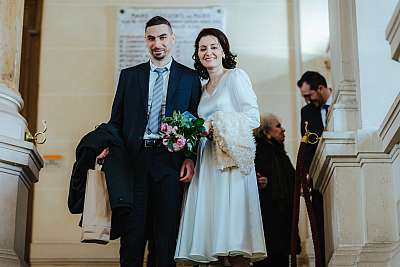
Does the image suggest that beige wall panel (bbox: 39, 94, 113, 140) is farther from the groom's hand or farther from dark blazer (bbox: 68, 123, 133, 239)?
the groom's hand

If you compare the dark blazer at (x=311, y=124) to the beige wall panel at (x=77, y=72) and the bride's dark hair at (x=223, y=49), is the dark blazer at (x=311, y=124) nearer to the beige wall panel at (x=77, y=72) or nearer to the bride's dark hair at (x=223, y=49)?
the bride's dark hair at (x=223, y=49)

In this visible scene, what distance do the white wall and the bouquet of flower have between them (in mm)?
1385

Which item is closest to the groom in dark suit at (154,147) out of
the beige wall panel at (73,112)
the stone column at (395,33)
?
the stone column at (395,33)

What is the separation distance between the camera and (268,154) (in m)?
8.50

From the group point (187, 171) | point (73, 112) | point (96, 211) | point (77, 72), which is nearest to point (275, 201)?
point (187, 171)

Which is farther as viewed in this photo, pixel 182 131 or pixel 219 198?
pixel 219 198

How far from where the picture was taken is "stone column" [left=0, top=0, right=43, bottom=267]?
274 inches

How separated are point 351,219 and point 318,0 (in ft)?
13.4

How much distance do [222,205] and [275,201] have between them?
5.38ft

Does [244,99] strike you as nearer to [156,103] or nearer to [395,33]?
[156,103]

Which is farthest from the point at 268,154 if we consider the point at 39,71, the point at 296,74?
the point at 39,71

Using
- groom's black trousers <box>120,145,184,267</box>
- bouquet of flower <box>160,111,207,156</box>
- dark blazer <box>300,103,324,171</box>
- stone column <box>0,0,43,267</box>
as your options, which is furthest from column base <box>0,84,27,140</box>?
dark blazer <box>300,103,324,171</box>

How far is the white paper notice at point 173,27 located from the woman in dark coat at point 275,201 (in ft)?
7.83

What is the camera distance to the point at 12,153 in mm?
7016
